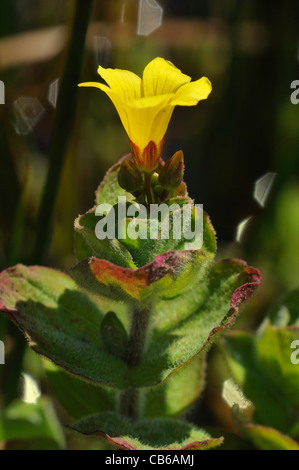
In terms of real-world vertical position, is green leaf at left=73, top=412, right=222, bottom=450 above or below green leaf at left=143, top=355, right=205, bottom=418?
above

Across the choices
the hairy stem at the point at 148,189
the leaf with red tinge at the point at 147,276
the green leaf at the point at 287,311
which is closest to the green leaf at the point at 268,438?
the green leaf at the point at 287,311

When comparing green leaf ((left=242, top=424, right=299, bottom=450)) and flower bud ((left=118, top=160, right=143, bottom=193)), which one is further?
green leaf ((left=242, top=424, right=299, bottom=450))

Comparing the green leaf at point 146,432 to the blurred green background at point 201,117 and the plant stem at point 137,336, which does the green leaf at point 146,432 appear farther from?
the blurred green background at point 201,117

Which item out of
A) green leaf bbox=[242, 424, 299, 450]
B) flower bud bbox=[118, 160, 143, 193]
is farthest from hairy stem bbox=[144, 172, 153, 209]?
green leaf bbox=[242, 424, 299, 450]

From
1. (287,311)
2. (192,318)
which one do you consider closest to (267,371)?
(287,311)

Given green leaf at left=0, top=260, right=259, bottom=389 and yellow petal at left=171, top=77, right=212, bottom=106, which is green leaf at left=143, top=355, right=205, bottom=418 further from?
yellow petal at left=171, top=77, right=212, bottom=106

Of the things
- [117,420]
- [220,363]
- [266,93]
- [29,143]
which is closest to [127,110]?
[117,420]
